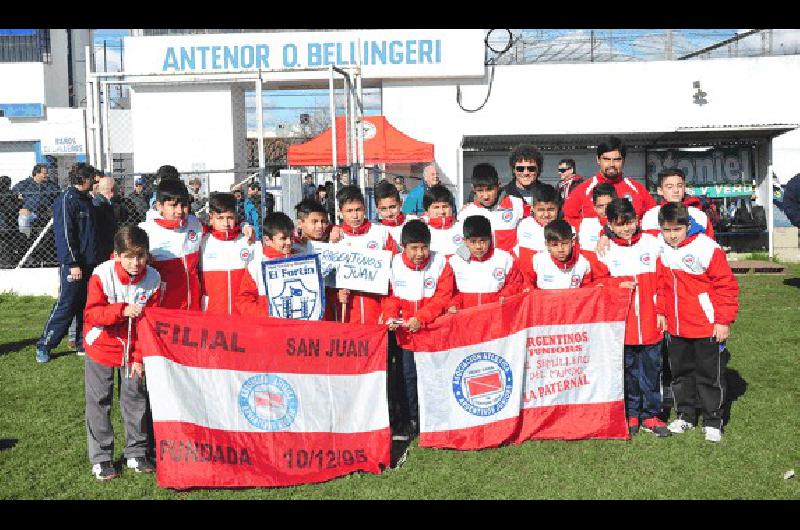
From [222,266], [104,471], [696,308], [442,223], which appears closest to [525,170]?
[442,223]

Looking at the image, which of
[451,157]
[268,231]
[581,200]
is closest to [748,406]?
[581,200]

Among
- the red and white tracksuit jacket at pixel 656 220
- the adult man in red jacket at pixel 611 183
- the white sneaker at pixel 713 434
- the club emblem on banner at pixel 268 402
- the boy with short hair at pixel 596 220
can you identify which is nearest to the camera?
the club emblem on banner at pixel 268 402

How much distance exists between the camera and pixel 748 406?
7.82 m

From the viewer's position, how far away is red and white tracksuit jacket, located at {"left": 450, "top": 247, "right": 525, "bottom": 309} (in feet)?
22.8

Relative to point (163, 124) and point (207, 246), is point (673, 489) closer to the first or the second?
point (207, 246)

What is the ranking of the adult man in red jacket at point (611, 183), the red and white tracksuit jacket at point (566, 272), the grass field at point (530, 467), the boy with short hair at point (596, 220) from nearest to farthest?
the grass field at point (530, 467) < the red and white tracksuit jacket at point (566, 272) < the boy with short hair at point (596, 220) < the adult man in red jacket at point (611, 183)

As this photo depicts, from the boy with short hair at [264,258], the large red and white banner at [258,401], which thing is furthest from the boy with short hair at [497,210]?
the large red and white banner at [258,401]

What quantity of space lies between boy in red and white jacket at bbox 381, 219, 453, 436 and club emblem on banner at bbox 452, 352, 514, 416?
422 mm

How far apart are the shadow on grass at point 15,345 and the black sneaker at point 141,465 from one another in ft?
18.4

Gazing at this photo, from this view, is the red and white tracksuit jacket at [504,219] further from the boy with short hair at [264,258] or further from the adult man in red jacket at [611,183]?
the boy with short hair at [264,258]

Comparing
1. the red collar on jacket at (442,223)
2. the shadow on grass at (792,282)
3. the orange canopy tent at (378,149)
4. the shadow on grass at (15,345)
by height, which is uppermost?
the orange canopy tent at (378,149)

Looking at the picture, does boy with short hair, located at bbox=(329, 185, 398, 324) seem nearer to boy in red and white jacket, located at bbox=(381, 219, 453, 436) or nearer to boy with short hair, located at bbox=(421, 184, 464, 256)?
boy in red and white jacket, located at bbox=(381, 219, 453, 436)

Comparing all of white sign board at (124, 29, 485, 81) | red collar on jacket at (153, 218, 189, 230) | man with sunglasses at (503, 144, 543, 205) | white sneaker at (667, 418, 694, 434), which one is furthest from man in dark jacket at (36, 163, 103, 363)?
white sign board at (124, 29, 485, 81)

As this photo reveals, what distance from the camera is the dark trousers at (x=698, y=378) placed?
23.0 feet
